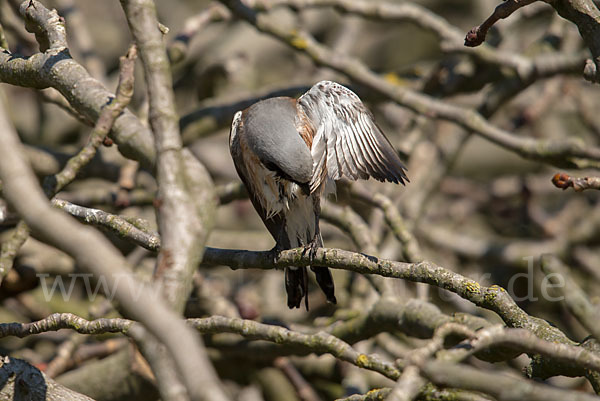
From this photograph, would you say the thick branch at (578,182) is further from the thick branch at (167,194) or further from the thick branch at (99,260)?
the thick branch at (99,260)

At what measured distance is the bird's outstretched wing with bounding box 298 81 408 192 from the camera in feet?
12.6

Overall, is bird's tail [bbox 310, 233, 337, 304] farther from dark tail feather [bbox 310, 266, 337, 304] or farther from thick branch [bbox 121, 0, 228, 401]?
thick branch [bbox 121, 0, 228, 401]

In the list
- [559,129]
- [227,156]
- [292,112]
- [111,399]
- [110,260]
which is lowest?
[110,260]

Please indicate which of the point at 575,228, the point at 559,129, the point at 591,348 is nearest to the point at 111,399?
the point at 591,348

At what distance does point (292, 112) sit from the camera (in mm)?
4277

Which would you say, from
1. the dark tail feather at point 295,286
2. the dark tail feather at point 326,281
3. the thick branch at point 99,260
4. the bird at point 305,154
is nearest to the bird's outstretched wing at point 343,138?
the bird at point 305,154

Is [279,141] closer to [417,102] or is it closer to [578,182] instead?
[578,182]

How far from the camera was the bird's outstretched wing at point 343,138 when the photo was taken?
3.85 meters

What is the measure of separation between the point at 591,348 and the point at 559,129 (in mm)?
6259

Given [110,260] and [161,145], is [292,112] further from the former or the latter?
[110,260]

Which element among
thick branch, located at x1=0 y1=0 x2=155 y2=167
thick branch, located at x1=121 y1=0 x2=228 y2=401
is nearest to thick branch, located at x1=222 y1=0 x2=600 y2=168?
thick branch, located at x1=0 y1=0 x2=155 y2=167

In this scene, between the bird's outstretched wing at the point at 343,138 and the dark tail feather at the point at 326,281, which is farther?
the dark tail feather at the point at 326,281

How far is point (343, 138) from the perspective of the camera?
164 inches

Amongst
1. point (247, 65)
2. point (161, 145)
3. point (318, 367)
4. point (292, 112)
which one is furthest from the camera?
point (247, 65)
